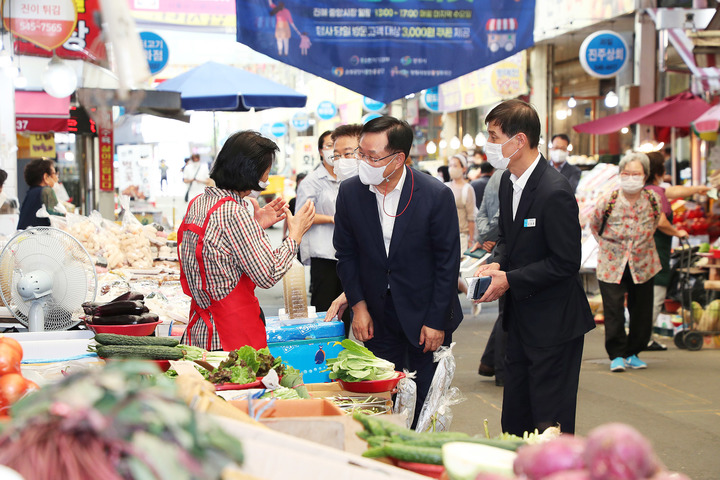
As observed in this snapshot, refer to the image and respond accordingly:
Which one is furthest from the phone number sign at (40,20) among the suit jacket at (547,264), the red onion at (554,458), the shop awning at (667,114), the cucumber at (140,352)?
the red onion at (554,458)

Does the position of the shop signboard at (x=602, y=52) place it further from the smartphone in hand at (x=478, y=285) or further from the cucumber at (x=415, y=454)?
the cucumber at (x=415, y=454)

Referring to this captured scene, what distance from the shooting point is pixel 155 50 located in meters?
16.6

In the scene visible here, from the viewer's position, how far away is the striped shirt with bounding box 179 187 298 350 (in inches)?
164

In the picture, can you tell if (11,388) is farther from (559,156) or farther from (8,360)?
(559,156)

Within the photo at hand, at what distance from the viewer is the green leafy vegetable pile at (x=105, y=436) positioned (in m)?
1.21

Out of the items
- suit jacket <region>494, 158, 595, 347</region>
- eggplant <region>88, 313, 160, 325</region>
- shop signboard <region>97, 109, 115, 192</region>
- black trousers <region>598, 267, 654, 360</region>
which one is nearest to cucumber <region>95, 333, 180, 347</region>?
eggplant <region>88, 313, 160, 325</region>

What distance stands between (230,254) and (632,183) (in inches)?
203

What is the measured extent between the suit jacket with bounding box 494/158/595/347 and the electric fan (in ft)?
8.09

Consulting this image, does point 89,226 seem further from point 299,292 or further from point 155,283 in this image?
point 299,292

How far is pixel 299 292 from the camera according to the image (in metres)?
5.69

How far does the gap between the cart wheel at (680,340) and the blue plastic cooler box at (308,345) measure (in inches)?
252

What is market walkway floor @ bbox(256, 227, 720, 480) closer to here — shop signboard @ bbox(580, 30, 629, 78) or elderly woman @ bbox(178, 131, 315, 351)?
elderly woman @ bbox(178, 131, 315, 351)

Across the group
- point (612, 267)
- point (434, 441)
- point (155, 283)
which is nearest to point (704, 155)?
point (612, 267)

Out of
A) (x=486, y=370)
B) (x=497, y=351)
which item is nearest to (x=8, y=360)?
(x=497, y=351)
